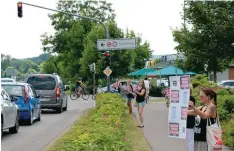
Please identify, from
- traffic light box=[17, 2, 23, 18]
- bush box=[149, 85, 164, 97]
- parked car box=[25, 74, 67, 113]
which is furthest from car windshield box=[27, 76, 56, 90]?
bush box=[149, 85, 164, 97]

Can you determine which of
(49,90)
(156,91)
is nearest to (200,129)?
(49,90)

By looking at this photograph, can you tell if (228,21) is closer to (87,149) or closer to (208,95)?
(208,95)

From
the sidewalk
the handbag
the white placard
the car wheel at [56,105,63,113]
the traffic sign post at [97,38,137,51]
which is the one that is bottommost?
the sidewalk

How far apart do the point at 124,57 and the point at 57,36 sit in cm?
2974

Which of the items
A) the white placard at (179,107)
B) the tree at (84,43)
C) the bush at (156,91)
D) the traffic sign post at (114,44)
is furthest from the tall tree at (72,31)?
the white placard at (179,107)

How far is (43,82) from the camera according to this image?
83.4ft

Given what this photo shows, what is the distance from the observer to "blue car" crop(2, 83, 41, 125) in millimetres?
18250

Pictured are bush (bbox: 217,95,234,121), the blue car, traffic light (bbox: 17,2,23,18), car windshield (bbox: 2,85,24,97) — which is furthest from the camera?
traffic light (bbox: 17,2,23,18)

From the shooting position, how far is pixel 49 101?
81.8 feet

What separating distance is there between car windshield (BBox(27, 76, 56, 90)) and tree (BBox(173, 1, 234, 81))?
6.74m

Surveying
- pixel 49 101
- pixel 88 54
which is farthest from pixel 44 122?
pixel 88 54

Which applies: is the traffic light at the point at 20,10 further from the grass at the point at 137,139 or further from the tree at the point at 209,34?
the grass at the point at 137,139

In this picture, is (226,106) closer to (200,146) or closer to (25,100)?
(25,100)

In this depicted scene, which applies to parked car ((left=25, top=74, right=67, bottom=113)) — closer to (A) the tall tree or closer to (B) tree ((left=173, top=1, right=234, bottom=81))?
(B) tree ((left=173, top=1, right=234, bottom=81))
